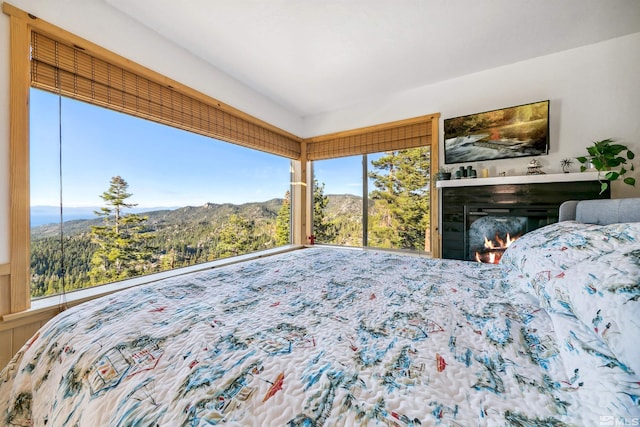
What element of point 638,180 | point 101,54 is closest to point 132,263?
point 101,54

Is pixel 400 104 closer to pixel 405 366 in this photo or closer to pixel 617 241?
pixel 617 241

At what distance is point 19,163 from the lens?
1.37 meters

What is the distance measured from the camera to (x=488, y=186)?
248 centimetres

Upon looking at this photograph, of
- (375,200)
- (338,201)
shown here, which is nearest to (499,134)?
(375,200)

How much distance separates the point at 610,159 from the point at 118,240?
13.5ft

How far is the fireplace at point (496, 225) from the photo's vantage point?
2.27 meters

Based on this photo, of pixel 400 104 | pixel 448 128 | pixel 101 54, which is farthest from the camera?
pixel 400 104

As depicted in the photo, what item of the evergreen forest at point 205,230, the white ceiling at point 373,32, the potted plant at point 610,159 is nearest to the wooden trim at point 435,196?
the evergreen forest at point 205,230

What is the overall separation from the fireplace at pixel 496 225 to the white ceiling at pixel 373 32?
148cm

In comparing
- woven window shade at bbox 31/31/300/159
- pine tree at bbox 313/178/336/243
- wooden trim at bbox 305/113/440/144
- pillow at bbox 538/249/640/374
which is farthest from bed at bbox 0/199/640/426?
pine tree at bbox 313/178/336/243

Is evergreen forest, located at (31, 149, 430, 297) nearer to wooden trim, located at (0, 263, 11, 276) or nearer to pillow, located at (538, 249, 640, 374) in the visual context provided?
wooden trim, located at (0, 263, 11, 276)

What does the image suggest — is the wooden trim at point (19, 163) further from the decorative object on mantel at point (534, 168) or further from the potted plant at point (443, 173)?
the decorative object on mantel at point (534, 168)

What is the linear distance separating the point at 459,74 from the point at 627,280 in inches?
111

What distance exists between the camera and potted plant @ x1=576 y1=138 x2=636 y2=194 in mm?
1947
